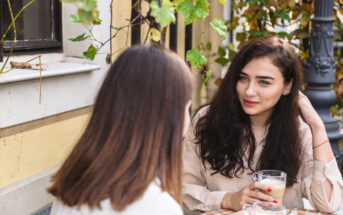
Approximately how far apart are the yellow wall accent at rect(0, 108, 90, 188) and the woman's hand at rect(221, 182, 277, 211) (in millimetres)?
721

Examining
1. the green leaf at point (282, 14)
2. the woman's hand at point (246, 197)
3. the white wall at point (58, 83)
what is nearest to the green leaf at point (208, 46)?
the green leaf at point (282, 14)

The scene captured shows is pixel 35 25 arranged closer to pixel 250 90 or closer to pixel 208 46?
pixel 250 90

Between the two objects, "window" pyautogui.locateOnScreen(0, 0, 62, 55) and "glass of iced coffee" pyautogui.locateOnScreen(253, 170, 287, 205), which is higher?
"window" pyautogui.locateOnScreen(0, 0, 62, 55)

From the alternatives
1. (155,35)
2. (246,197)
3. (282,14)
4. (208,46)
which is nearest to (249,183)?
(246,197)

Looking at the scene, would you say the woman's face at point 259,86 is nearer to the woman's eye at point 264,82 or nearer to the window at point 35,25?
the woman's eye at point 264,82

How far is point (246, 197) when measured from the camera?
2094 millimetres

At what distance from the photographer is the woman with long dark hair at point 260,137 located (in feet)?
7.63

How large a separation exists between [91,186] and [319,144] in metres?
1.25

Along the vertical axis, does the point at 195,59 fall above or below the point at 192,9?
below

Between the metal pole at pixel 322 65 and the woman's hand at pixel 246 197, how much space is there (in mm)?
1725

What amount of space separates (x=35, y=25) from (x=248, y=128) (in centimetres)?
126

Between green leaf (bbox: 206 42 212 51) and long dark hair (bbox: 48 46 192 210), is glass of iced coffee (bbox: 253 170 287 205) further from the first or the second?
green leaf (bbox: 206 42 212 51)

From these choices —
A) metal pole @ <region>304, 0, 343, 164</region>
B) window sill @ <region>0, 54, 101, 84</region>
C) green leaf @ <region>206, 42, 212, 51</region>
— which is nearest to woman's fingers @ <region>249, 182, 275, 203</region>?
window sill @ <region>0, 54, 101, 84</region>

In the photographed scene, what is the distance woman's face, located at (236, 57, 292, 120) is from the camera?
2395 mm
